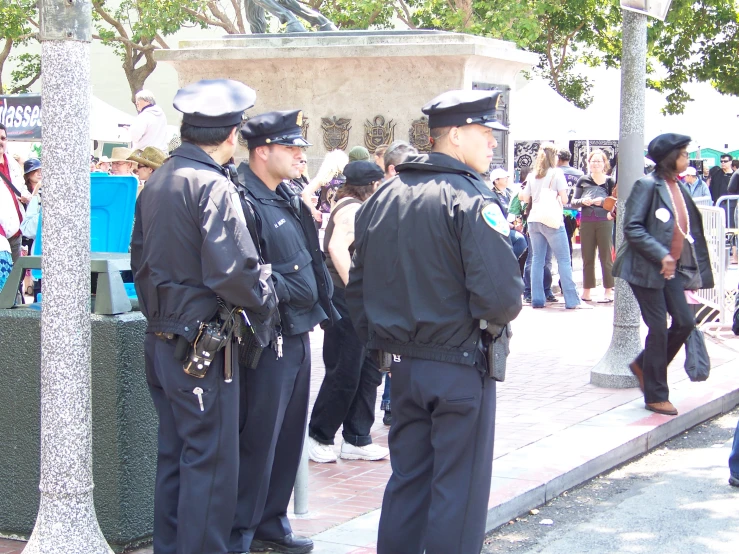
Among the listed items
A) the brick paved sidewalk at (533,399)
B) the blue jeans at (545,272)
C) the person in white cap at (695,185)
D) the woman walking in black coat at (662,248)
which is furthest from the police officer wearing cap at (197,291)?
the person in white cap at (695,185)

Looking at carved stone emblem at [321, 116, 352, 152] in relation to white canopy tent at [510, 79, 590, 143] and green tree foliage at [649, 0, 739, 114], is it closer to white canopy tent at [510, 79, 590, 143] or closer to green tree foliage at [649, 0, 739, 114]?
white canopy tent at [510, 79, 590, 143]

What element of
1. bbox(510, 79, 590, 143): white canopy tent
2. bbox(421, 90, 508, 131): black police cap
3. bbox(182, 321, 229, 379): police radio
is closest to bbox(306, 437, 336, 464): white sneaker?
bbox(182, 321, 229, 379): police radio

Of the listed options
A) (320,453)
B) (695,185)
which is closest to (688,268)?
(320,453)

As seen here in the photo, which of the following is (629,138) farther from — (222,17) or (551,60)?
(551,60)

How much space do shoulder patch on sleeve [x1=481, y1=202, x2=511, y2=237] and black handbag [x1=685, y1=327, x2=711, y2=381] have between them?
13.4 ft

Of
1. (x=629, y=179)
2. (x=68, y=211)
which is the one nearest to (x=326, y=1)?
(x=629, y=179)

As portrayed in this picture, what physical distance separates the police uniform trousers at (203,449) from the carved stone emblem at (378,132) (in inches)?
325

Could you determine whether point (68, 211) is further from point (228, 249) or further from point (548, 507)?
point (548, 507)

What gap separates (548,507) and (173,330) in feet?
8.97

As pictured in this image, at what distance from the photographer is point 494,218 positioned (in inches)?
152

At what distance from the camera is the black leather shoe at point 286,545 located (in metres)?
4.78

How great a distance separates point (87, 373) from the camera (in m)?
4.11

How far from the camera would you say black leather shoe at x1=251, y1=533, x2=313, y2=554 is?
4.78m

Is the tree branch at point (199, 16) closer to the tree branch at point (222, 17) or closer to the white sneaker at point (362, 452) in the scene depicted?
the tree branch at point (222, 17)
